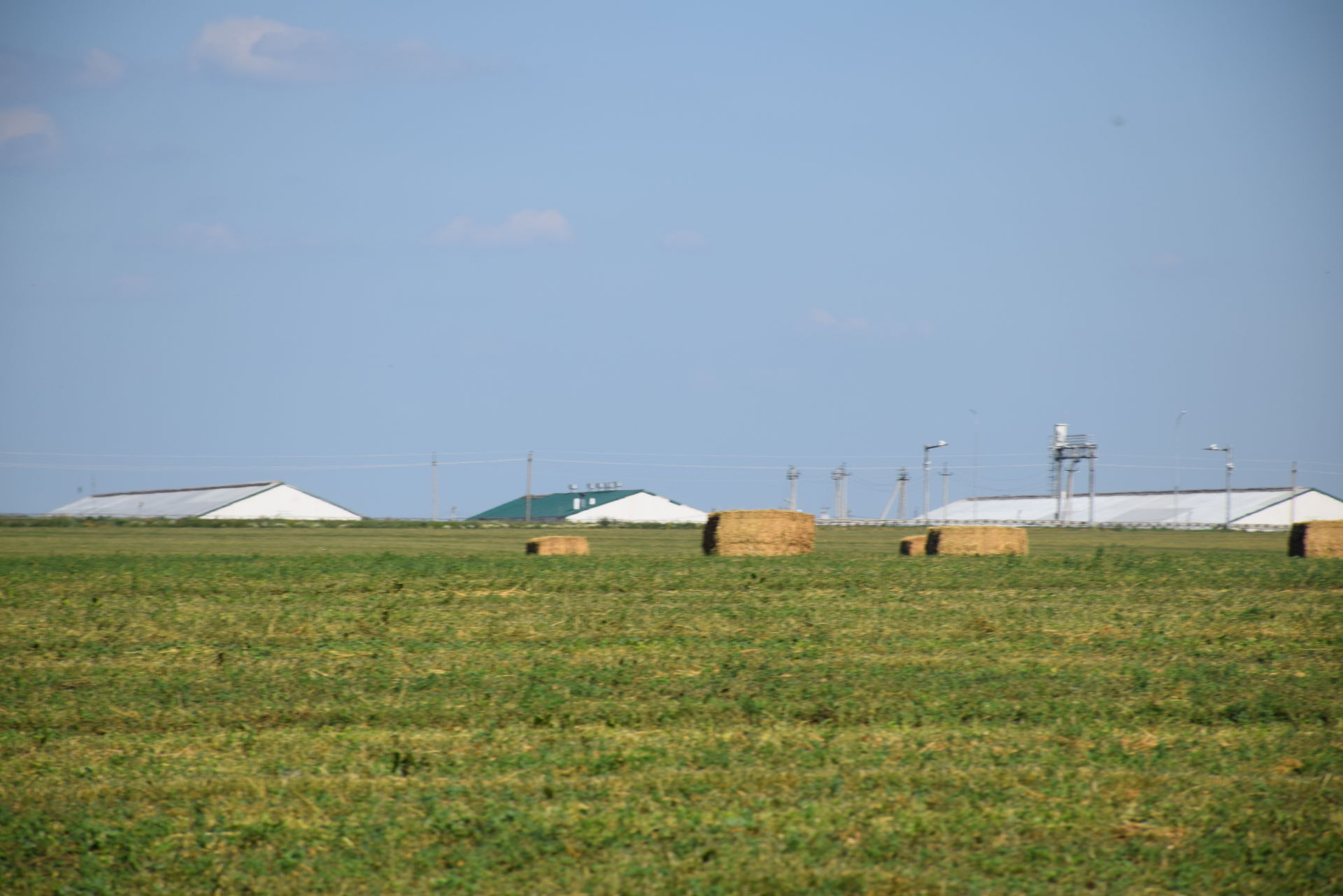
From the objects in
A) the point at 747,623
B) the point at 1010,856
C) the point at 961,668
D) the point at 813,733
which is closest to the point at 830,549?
the point at 747,623

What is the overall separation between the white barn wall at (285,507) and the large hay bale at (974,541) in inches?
3176

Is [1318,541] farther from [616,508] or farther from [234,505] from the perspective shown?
[616,508]

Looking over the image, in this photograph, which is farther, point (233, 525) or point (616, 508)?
point (616, 508)

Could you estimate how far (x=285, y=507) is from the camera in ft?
365

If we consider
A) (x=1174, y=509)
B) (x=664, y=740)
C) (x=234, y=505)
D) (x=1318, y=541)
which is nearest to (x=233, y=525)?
(x=234, y=505)

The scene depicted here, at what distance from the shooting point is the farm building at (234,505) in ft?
344

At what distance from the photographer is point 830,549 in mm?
38312

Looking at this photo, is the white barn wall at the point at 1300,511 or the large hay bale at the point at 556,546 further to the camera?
the white barn wall at the point at 1300,511

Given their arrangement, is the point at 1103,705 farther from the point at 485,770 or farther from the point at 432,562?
the point at 432,562

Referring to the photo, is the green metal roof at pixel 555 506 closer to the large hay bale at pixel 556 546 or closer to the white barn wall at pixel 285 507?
the white barn wall at pixel 285 507

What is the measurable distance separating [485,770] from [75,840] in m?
3.03

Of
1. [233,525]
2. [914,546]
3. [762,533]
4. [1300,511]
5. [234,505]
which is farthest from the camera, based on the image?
[1300,511]

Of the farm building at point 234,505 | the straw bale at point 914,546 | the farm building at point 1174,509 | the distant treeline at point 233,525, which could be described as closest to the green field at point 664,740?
the straw bale at point 914,546

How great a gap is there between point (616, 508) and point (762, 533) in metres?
104
